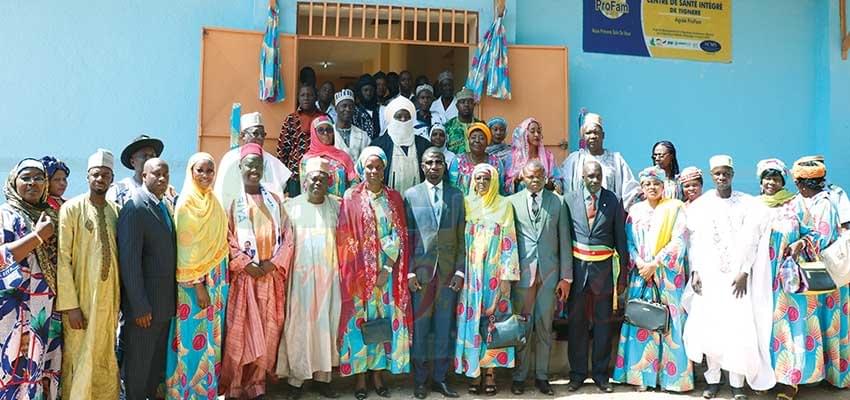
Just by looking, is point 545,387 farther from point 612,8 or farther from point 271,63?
point 612,8

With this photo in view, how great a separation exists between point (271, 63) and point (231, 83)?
0.41m

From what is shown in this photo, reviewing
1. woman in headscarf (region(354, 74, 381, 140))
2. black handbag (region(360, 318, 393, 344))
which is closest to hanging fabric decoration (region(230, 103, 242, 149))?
woman in headscarf (region(354, 74, 381, 140))

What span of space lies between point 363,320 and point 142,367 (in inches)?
55.7

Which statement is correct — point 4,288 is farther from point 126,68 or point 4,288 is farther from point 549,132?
point 549,132

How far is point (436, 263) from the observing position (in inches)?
201

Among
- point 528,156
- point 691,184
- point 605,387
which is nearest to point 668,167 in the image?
point 691,184

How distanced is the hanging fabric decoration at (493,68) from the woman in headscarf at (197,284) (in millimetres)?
3148

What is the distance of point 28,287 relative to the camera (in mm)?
3994

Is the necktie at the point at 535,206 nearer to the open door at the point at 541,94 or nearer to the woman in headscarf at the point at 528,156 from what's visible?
the woman in headscarf at the point at 528,156

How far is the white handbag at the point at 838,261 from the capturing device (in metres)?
5.11

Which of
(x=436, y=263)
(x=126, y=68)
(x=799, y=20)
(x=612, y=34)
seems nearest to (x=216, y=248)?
(x=436, y=263)

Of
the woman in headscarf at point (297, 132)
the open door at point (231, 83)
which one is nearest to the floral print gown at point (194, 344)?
the woman in headscarf at point (297, 132)

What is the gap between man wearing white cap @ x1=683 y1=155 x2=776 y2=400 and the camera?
5.11 meters

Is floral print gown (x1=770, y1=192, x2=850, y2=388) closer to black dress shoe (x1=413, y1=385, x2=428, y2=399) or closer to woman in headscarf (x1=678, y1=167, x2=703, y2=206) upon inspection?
woman in headscarf (x1=678, y1=167, x2=703, y2=206)
